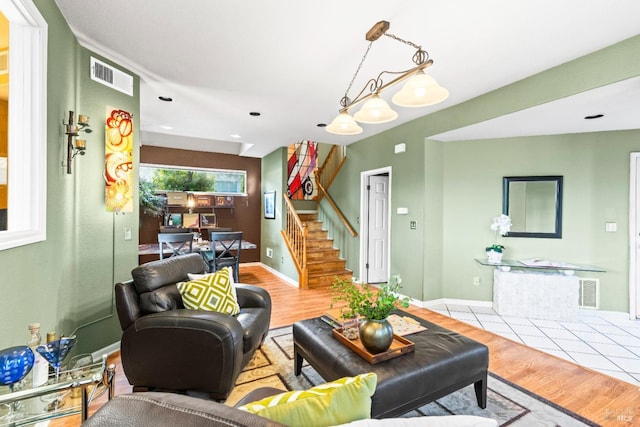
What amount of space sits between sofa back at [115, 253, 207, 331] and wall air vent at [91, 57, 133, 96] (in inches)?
67.8

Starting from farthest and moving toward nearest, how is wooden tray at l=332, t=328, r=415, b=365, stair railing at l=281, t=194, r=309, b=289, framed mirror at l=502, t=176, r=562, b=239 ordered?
stair railing at l=281, t=194, r=309, b=289
framed mirror at l=502, t=176, r=562, b=239
wooden tray at l=332, t=328, r=415, b=365

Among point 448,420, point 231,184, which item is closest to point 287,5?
point 448,420

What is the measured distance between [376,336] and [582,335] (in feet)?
9.84

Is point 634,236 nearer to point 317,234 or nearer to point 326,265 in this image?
point 326,265

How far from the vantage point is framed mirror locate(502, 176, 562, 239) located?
3875 millimetres

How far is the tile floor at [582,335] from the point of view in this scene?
2641 millimetres

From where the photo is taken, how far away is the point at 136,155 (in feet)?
9.86

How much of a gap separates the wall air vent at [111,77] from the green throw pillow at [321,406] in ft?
10.0

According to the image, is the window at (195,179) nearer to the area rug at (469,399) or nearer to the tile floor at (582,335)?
the area rug at (469,399)

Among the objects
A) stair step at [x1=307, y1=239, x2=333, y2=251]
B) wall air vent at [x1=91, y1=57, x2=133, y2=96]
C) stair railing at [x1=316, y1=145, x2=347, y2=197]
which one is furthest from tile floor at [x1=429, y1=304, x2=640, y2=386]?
wall air vent at [x1=91, y1=57, x2=133, y2=96]

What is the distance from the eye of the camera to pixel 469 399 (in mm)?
2078

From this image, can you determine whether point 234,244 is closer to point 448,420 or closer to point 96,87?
point 96,87

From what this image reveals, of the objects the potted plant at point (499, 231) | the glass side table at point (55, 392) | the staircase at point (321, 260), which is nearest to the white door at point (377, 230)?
the staircase at point (321, 260)

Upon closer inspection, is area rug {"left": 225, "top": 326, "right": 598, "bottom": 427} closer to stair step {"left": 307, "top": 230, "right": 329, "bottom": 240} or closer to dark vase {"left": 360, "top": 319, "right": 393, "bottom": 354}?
dark vase {"left": 360, "top": 319, "right": 393, "bottom": 354}
